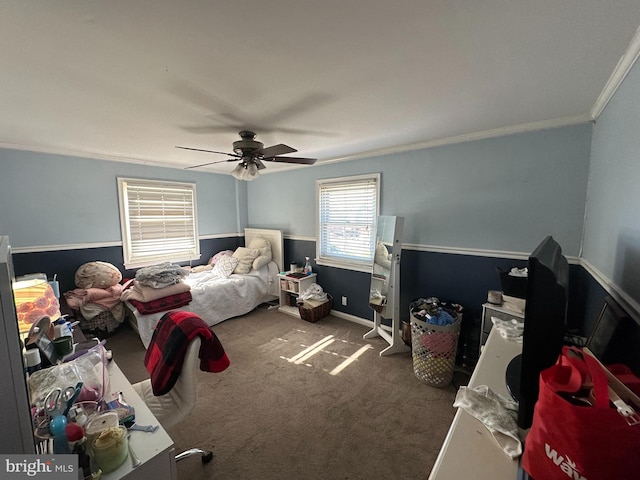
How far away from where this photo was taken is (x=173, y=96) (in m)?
1.73

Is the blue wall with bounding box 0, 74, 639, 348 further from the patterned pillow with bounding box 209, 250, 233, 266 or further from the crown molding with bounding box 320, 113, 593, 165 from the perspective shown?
the patterned pillow with bounding box 209, 250, 233, 266

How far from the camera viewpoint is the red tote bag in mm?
537

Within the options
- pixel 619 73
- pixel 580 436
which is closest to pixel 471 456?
pixel 580 436

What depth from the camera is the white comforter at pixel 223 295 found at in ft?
10.2

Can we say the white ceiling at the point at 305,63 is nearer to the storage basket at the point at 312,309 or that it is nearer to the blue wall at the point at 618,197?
the blue wall at the point at 618,197

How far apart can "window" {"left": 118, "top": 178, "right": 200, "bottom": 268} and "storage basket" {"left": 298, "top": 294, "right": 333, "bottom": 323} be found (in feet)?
7.05

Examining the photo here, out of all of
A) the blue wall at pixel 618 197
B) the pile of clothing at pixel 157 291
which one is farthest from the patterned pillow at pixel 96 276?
the blue wall at pixel 618 197

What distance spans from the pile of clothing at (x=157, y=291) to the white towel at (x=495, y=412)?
10.6ft

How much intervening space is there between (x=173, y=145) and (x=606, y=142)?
3798 mm

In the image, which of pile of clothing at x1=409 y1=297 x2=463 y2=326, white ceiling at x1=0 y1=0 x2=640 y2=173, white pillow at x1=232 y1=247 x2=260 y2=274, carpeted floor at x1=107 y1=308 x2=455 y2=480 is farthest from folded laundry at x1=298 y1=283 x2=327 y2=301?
white ceiling at x1=0 y1=0 x2=640 y2=173

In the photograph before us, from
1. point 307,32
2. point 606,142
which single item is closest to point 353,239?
point 606,142

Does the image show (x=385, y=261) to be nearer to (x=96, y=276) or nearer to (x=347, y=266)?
(x=347, y=266)

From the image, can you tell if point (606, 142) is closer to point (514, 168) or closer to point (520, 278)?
point (514, 168)

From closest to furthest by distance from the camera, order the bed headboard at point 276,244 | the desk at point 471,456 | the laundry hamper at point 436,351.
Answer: the desk at point 471,456 → the laundry hamper at point 436,351 → the bed headboard at point 276,244
